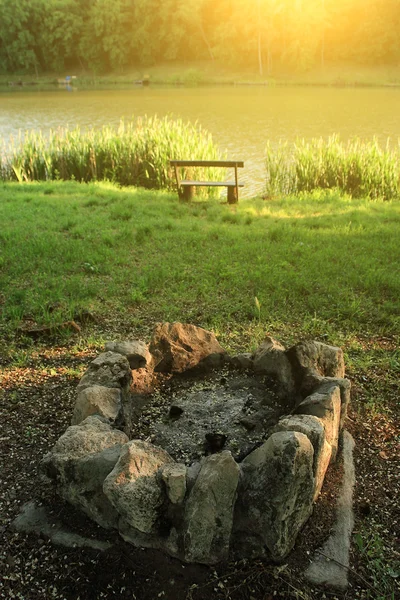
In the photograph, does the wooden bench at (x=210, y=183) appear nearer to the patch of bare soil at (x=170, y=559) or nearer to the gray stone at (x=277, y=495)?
the patch of bare soil at (x=170, y=559)

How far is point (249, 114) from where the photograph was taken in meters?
26.8

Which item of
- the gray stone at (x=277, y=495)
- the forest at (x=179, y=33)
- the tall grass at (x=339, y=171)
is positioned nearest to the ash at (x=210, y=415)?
the gray stone at (x=277, y=495)

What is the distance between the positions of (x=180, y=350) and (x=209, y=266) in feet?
8.43

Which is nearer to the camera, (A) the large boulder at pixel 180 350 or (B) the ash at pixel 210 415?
(B) the ash at pixel 210 415

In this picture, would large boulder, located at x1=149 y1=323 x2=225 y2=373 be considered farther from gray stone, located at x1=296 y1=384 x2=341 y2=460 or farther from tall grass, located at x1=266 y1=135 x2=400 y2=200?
tall grass, located at x1=266 y1=135 x2=400 y2=200

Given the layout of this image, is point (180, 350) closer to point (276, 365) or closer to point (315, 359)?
point (276, 365)

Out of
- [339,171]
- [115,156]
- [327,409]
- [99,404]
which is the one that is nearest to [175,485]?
[99,404]

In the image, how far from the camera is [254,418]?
11.0 ft

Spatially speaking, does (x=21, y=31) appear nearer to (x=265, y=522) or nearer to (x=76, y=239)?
(x=76, y=239)

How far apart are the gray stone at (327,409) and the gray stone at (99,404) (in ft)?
3.51

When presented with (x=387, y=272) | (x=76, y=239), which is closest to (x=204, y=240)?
(x=76, y=239)

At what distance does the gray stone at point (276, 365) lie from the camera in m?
3.51

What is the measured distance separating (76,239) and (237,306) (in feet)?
9.76

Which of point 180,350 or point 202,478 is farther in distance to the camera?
point 180,350
